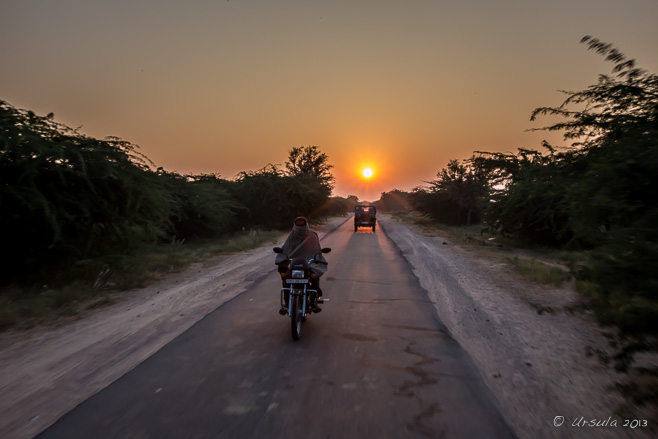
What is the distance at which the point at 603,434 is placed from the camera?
3227 millimetres

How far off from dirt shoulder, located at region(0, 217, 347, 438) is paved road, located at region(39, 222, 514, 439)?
265 mm

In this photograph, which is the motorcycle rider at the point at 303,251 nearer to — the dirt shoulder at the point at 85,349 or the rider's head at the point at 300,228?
the rider's head at the point at 300,228

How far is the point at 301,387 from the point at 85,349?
11.0ft

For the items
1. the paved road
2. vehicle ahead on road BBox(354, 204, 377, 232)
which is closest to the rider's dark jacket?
the paved road

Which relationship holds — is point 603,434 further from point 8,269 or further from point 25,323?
point 8,269

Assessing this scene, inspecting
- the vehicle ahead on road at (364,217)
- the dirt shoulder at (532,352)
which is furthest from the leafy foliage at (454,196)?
the dirt shoulder at (532,352)

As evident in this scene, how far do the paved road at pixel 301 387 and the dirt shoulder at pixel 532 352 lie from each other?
28cm

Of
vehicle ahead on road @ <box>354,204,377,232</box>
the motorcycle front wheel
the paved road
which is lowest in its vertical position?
the paved road

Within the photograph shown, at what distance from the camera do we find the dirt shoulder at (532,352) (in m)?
3.50

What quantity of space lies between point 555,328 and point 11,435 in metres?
7.08

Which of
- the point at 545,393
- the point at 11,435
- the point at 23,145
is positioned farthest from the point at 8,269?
the point at 545,393

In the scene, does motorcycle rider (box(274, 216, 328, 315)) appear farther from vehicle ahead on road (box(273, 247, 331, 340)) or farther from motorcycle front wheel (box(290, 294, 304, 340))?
motorcycle front wheel (box(290, 294, 304, 340))

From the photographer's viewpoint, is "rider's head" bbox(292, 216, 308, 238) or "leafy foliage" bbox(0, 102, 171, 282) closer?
"rider's head" bbox(292, 216, 308, 238)

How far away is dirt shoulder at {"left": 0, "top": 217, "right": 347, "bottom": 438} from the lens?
370 cm
